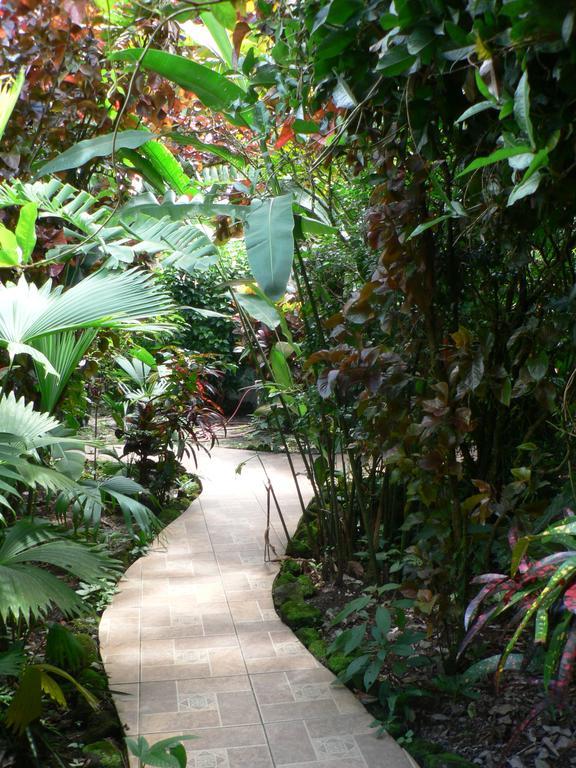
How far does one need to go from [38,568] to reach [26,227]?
3.93 ft

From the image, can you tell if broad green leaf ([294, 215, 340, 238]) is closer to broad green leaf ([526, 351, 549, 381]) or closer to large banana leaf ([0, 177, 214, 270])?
large banana leaf ([0, 177, 214, 270])

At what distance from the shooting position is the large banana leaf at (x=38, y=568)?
214 centimetres

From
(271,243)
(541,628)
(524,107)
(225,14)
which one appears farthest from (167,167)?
(541,628)

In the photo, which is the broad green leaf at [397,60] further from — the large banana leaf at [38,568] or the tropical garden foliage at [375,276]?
the large banana leaf at [38,568]

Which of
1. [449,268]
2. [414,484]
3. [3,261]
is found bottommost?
[414,484]

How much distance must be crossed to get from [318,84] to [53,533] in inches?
70.5

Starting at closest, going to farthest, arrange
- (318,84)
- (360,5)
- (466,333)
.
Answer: (360,5) → (466,333) → (318,84)

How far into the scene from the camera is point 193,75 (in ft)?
9.79

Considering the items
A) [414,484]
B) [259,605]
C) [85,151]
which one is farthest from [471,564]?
[85,151]

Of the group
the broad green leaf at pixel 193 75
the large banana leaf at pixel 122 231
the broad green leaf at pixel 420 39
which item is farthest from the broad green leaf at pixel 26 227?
the broad green leaf at pixel 420 39

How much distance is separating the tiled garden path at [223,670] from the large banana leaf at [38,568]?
2.25 ft

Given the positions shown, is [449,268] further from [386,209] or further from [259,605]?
[259,605]

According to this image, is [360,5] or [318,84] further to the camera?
[318,84]

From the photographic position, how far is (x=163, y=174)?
383 centimetres
